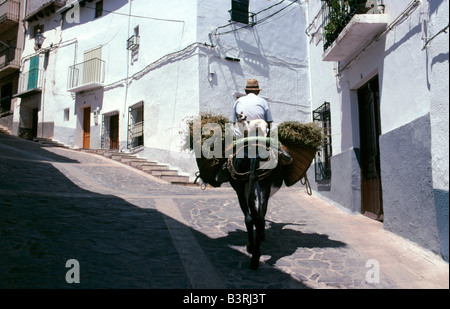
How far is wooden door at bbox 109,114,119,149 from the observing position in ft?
56.8

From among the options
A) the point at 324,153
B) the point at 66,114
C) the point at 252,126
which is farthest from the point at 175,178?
the point at 66,114

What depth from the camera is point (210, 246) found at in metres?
5.00

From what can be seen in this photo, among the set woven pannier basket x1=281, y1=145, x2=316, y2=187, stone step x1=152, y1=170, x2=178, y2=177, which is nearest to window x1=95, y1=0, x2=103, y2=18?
stone step x1=152, y1=170, x2=178, y2=177

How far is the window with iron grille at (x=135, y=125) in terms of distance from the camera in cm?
1559

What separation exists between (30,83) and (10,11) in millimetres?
5292

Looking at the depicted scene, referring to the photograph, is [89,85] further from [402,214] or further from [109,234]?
[402,214]

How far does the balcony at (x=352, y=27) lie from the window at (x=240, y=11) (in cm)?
666

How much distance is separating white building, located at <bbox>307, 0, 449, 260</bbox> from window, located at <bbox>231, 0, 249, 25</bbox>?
534cm

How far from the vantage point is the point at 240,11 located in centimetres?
1421

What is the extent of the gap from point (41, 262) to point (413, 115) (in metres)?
5.06

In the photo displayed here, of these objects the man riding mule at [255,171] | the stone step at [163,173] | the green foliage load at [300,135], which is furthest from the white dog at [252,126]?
the stone step at [163,173]

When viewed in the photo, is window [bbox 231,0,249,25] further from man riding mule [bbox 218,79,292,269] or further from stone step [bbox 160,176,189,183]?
man riding mule [bbox 218,79,292,269]

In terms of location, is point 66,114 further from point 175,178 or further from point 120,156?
point 175,178
